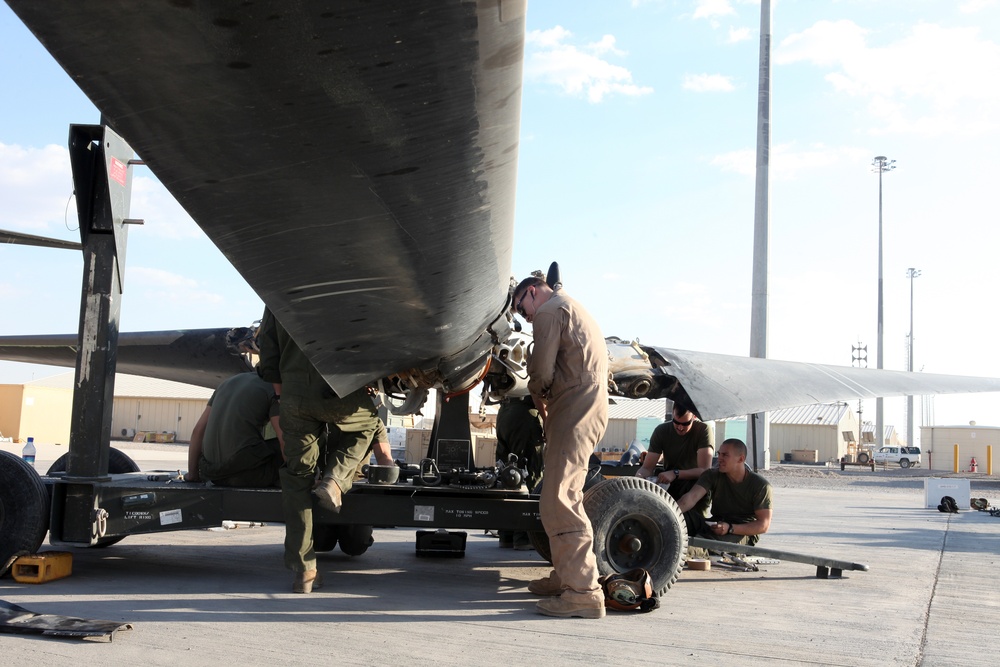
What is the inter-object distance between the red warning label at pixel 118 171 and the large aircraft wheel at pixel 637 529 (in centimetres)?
367

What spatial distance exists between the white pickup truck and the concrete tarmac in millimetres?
38190

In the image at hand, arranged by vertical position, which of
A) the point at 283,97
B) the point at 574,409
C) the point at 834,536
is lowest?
the point at 834,536

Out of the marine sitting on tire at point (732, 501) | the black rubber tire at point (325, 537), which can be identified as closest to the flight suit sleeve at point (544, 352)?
the marine sitting on tire at point (732, 501)

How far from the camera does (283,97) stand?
4.92 ft

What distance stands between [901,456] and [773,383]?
1719 inches

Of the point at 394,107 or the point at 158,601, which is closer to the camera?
the point at 394,107

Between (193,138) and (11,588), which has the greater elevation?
(193,138)

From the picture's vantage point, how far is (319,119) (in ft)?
5.16

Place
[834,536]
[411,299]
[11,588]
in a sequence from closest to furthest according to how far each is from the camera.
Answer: [411,299] → [11,588] → [834,536]

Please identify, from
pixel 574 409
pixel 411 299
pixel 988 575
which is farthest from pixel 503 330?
pixel 988 575

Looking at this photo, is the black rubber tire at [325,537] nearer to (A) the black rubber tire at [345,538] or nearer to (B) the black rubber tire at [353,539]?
(A) the black rubber tire at [345,538]

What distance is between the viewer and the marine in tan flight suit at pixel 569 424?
464cm

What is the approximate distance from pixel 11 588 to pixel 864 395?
5860mm

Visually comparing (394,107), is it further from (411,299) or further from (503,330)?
(503,330)
